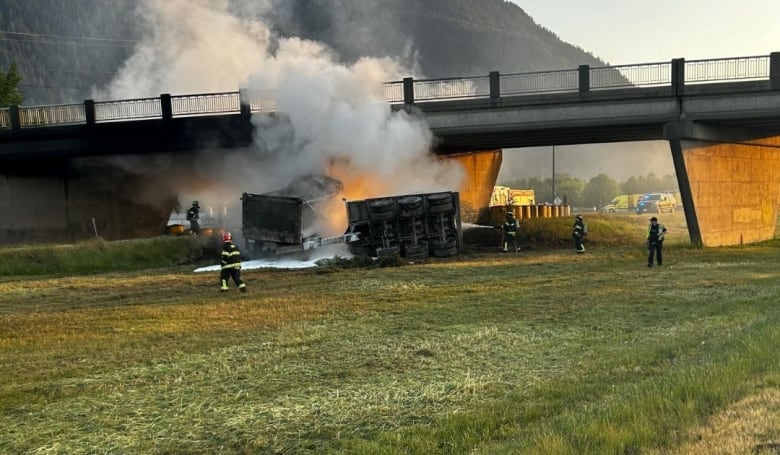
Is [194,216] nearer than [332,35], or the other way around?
[194,216]

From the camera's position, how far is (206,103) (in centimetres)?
2509

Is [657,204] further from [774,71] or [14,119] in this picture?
[14,119]

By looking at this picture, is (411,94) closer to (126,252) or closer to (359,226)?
(359,226)

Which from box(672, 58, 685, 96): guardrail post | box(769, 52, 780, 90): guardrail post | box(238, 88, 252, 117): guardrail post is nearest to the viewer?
box(769, 52, 780, 90): guardrail post

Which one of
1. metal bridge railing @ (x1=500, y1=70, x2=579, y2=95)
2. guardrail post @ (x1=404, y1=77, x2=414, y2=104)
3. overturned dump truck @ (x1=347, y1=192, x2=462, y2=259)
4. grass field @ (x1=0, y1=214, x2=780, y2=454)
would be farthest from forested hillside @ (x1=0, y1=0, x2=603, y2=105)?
grass field @ (x1=0, y1=214, x2=780, y2=454)

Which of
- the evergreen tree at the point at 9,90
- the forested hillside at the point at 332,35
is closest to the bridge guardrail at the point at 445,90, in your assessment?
the evergreen tree at the point at 9,90

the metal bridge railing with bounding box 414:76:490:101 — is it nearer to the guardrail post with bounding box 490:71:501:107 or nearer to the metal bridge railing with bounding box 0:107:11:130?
the guardrail post with bounding box 490:71:501:107

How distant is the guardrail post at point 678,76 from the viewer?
21.4 m

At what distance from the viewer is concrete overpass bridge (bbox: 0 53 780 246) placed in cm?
2134

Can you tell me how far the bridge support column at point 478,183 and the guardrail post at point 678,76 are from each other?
10.4m

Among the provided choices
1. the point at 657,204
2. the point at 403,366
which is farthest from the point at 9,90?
the point at 657,204

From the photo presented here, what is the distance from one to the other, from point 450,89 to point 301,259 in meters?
8.89

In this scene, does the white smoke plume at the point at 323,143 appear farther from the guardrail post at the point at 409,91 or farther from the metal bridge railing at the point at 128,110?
the metal bridge railing at the point at 128,110

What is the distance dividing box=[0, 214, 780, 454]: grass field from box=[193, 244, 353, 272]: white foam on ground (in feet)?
13.7
